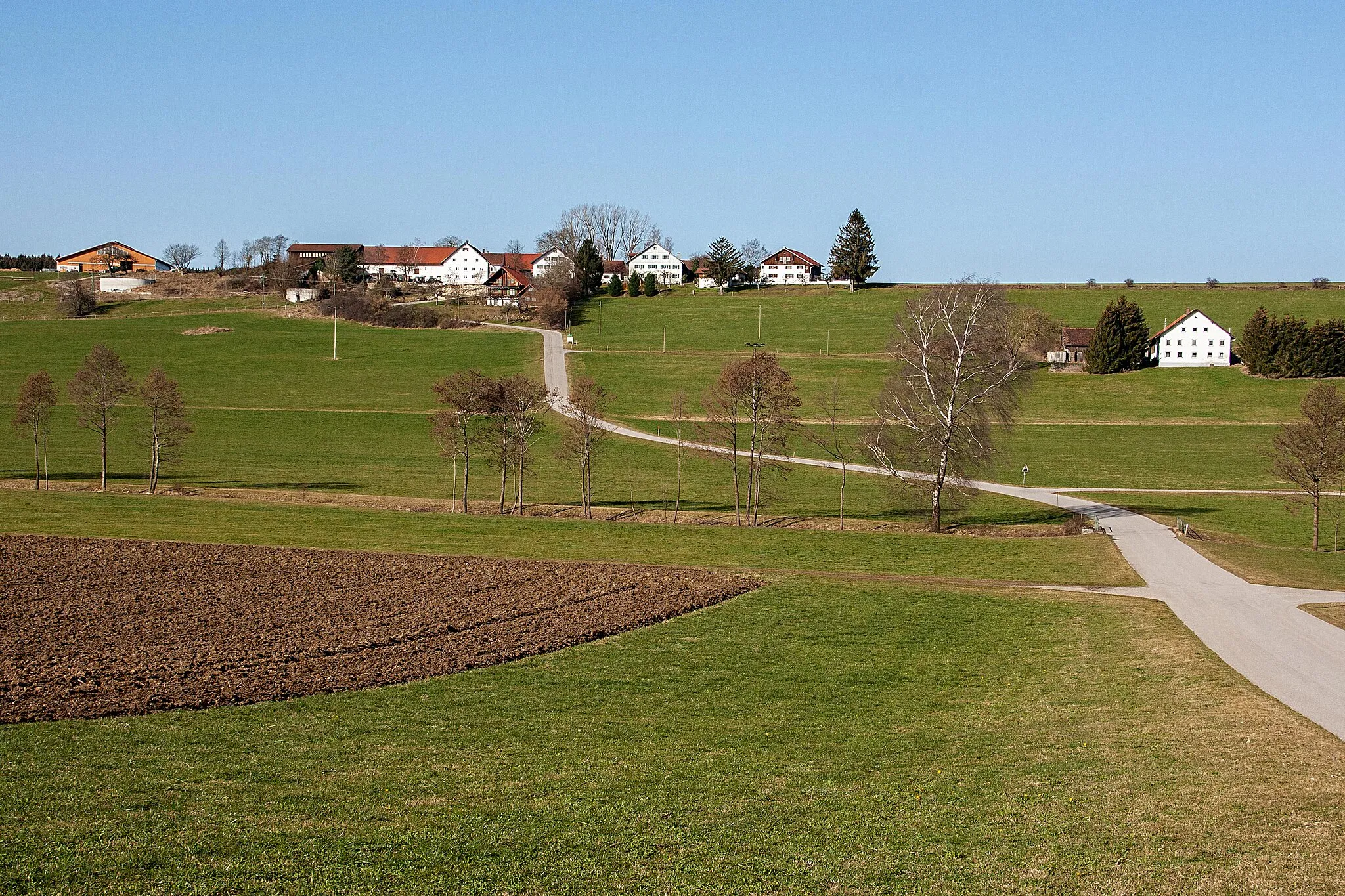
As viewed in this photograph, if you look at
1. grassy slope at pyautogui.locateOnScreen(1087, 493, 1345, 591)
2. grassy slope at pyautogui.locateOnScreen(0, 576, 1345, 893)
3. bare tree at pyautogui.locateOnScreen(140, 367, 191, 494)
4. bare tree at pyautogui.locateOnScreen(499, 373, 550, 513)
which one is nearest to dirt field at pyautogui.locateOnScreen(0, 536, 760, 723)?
grassy slope at pyautogui.locateOnScreen(0, 576, 1345, 893)

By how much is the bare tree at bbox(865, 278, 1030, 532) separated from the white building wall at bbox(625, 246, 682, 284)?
481ft

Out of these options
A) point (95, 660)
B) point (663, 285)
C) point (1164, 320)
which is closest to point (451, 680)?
point (95, 660)

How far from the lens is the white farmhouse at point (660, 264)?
19500 cm

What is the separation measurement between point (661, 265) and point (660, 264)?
0.30m

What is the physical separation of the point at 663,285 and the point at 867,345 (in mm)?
63708

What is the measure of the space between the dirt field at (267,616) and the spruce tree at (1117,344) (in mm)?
85618

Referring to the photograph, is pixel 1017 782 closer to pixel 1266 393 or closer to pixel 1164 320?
pixel 1266 393

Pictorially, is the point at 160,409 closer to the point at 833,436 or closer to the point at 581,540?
the point at 581,540

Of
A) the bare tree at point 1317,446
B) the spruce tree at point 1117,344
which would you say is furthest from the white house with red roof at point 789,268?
the bare tree at point 1317,446

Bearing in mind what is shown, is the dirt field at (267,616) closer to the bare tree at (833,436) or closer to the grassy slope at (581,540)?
the grassy slope at (581,540)

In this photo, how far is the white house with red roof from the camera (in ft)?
621

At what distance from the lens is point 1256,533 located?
160 ft

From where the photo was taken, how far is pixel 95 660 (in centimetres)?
2092

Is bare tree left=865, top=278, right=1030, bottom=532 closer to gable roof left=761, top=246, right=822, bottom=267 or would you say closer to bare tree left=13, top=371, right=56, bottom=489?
bare tree left=13, top=371, right=56, bottom=489
